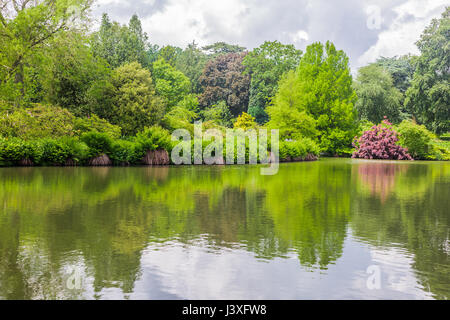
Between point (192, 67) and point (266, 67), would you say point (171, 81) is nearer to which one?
point (266, 67)

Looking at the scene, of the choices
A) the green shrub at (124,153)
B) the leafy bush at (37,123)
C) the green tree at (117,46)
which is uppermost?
the green tree at (117,46)

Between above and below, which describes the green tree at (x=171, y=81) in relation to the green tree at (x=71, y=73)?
above

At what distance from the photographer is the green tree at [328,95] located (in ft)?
123

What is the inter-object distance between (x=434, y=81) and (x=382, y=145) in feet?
48.9

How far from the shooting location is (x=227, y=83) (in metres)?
54.8

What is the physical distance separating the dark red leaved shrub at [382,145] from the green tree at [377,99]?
9.71 metres

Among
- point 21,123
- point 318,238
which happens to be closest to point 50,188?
point 318,238

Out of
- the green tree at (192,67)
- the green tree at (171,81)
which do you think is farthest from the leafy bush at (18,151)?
the green tree at (192,67)

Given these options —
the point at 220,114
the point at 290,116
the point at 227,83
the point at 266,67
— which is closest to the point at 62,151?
the point at 290,116

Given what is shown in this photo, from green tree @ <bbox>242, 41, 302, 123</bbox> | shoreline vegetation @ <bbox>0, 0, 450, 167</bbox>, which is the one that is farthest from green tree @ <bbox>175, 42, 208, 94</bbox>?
green tree @ <bbox>242, 41, 302, 123</bbox>

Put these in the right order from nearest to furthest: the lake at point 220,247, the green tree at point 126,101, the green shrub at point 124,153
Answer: the lake at point 220,247
the green shrub at point 124,153
the green tree at point 126,101

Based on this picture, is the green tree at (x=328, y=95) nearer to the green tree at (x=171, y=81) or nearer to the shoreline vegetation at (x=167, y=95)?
the shoreline vegetation at (x=167, y=95)
